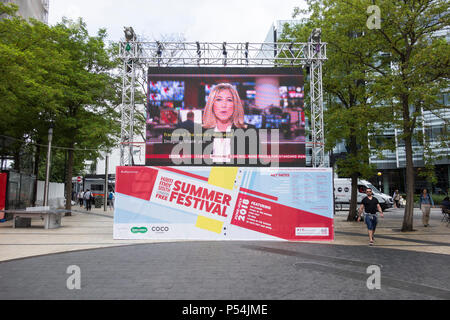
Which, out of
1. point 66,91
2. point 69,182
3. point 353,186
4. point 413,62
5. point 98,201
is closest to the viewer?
point 413,62

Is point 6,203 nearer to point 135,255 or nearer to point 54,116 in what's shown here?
point 54,116

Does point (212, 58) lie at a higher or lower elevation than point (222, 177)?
higher

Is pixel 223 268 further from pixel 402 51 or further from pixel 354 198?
pixel 402 51

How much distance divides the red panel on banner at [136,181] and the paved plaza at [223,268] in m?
1.86

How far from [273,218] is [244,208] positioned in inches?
45.1

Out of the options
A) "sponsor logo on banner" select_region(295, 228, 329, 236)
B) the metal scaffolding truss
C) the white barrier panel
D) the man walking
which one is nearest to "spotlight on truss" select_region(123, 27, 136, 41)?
the metal scaffolding truss

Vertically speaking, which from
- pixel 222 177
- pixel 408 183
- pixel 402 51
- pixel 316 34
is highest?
pixel 316 34

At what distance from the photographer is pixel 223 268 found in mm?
8102

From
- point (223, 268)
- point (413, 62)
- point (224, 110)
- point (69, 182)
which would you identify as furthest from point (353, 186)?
point (69, 182)

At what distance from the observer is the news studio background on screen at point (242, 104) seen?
53.3ft

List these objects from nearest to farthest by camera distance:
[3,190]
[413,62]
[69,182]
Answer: [413,62]
[3,190]
[69,182]

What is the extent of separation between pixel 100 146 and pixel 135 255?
16707 mm

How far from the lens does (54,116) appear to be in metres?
23.1

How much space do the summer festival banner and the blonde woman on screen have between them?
148 inches
